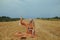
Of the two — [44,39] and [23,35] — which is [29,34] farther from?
[44,39]

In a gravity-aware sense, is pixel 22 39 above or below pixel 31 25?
below

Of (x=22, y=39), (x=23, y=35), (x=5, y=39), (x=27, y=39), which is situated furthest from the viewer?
(x=5, y=39)

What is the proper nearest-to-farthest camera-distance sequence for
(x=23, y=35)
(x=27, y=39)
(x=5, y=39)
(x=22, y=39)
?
(x=23, y=35), (x=22, y=39), (x=27, y=39), (x=5, y=39)

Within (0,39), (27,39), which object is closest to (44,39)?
(27,39)

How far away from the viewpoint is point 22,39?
13844 millimetres

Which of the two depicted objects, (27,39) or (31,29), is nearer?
(31,29)

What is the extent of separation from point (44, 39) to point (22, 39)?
3.39 meters

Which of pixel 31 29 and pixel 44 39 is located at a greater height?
pixel 31 29

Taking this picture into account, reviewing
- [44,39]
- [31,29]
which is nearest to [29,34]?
[31,29]

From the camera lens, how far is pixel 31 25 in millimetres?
13172

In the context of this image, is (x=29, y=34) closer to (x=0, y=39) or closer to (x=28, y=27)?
(x=28, y=27)

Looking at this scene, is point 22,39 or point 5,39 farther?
point 5,39

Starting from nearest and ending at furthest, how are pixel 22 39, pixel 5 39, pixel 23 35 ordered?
pixel 23 35 < pixel 22 39 < pixel 5 39

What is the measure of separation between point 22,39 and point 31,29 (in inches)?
45.4
